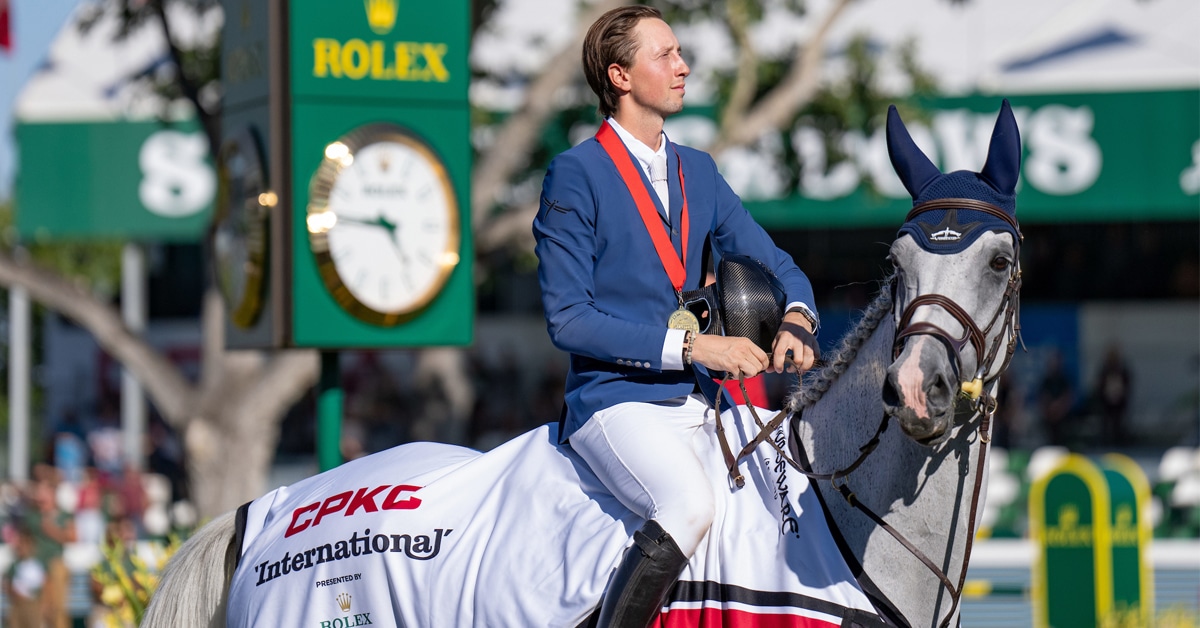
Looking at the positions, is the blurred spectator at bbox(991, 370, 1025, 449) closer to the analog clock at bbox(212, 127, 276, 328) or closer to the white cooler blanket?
the analog clock at bbox(212, 127, 276, 328)

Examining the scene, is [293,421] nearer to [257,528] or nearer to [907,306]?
[257,528]

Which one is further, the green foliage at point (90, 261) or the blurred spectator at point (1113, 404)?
the green foliage at point (90, 261)

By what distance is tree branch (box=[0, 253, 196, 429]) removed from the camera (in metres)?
11.4

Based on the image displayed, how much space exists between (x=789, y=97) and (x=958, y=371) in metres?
9.30

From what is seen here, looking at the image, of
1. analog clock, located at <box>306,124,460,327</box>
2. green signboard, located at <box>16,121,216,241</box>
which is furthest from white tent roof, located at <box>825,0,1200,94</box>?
analog clock, located at <box>306,124,460,327</box>

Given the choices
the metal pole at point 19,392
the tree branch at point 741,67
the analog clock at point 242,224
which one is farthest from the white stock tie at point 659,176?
the metal pole at point 19,392

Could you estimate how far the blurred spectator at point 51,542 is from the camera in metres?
9.17

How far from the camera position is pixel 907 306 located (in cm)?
285

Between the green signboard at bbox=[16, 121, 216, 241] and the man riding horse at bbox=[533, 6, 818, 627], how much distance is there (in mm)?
12026

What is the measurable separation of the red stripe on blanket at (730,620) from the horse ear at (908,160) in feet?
3.40

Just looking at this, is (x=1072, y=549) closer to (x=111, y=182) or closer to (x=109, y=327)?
(x=109, y=327)

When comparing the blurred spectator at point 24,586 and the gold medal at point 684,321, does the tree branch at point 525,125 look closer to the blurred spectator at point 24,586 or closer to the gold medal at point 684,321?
the blurred spectator at point 24,586

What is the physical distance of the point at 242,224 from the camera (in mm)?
6078

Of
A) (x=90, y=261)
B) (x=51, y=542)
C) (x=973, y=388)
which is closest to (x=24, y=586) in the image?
(x=51, y=542)
